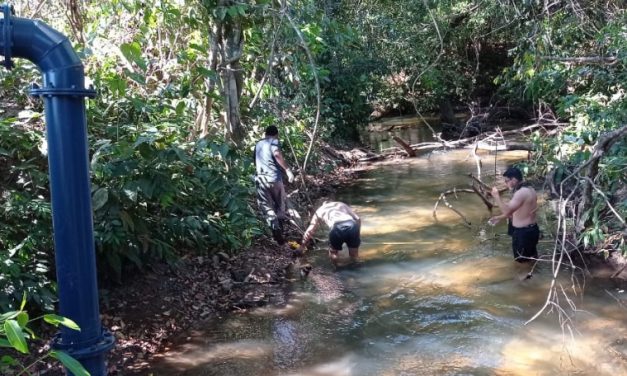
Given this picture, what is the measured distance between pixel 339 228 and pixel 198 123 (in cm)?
222

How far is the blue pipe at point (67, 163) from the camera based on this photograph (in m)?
2.88

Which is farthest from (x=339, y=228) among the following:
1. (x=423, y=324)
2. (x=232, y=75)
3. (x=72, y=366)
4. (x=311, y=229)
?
(x=72, y=366)

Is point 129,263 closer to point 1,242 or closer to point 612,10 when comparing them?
point 1,242

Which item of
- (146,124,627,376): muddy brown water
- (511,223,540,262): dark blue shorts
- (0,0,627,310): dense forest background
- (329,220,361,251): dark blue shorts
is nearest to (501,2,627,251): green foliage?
(0,0,627,310): dense forest background

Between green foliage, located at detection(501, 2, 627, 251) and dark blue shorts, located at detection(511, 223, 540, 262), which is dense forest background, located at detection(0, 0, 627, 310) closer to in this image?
green foliage, located at detection(501, 2, 627, 251)

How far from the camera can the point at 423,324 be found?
5.93 meters

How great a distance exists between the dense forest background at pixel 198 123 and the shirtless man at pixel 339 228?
2.84ft

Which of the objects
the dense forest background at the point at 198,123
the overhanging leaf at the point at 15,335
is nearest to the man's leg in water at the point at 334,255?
the dense forest background at the point at 198,123

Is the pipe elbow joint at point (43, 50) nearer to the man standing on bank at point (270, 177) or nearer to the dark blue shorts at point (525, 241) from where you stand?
the man standing on bank at point (270, 177)

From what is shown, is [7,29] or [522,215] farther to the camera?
[522,215]

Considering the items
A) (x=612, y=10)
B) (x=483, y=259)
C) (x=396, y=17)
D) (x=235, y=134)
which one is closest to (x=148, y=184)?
(x=235, y=134)

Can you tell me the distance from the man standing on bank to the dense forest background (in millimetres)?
271

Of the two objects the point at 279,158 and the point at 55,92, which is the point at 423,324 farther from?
the point at 55,92

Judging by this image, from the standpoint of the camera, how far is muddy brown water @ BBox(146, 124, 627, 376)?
505 centimetres
